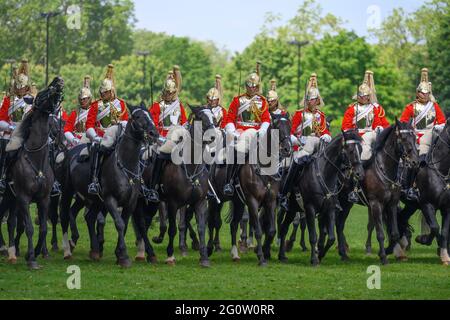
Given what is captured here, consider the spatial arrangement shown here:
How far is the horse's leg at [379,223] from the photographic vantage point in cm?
2412

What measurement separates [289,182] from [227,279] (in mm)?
4367

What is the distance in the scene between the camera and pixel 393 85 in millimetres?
86562

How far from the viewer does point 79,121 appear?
27.5 meters

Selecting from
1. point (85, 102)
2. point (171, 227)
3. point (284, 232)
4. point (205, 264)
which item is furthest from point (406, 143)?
point (85, 102)

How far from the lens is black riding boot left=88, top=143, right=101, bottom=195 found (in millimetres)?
23484

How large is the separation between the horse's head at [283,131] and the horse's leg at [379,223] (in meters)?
2.64

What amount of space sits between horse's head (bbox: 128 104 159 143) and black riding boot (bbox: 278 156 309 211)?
138 inches

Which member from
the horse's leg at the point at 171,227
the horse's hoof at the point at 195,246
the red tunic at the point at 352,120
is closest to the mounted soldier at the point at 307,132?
the red tunic at the point at 352,120

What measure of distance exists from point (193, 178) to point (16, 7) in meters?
94.1

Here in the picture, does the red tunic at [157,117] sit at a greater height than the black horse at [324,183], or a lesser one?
greater

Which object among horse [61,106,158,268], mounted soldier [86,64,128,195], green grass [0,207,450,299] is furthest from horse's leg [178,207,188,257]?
mounted soldier [86,64,128,195]

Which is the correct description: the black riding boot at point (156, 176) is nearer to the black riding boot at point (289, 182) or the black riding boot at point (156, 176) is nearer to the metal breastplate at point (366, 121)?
the black riding boot at point (289, 182)

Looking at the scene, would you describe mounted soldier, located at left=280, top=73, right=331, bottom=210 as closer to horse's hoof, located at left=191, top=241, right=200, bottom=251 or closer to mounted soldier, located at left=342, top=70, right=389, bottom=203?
mounted soldier, located at left=342, top=70, right=389, bottom=203
